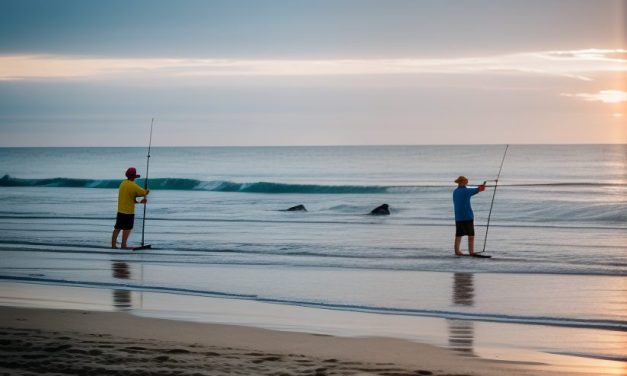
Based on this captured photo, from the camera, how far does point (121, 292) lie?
36.8 feet

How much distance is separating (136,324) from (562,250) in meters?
10.4

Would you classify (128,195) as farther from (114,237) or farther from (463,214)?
(463,214)

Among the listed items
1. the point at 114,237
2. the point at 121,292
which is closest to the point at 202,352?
the point at 121,292

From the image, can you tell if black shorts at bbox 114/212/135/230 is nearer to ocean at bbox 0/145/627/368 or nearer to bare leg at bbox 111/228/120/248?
bare leg at bbox 111/228/120/248

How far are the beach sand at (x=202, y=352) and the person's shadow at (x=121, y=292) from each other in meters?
1.19

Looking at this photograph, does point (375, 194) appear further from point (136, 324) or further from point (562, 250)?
point (136, 324)

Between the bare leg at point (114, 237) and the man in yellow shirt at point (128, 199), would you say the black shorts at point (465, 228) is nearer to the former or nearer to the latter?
the man in yellow shirt at point (128, 199)

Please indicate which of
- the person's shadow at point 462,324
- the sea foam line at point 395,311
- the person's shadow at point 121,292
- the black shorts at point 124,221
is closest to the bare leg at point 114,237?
the black shorts at point 124,221

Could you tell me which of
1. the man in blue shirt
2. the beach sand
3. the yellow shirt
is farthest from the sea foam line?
the man in blue shirt

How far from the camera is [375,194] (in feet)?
140

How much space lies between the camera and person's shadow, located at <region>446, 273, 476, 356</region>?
778cm

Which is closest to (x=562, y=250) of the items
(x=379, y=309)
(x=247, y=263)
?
(x=247, y=263)

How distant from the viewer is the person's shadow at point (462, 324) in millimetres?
7777

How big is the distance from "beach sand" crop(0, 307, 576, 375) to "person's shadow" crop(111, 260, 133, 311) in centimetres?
119
